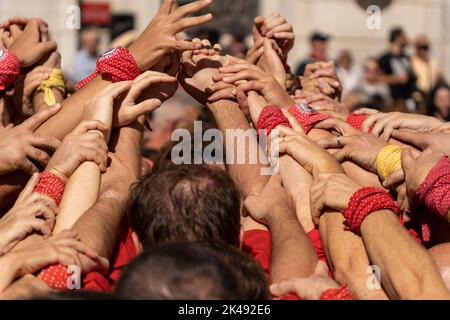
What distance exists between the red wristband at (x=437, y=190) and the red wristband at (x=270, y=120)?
2.18 ft

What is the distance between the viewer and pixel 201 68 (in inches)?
152

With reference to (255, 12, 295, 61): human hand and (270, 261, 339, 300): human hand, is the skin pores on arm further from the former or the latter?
(255, 12, 295, 61): human hand

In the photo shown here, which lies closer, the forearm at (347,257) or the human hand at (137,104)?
the forearm at (347,257)

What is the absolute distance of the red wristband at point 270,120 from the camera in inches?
142

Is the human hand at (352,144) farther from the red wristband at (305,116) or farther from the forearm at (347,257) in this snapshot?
the forearm at (347,257)

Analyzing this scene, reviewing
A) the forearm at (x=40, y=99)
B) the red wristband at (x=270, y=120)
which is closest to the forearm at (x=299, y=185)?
the red wristband at (x=270, y=120)

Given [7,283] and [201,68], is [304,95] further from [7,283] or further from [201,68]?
[7,283]

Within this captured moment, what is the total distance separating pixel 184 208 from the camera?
2910mm

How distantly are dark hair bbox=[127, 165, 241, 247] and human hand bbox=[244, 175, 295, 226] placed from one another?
284mm

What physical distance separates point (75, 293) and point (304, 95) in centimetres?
229

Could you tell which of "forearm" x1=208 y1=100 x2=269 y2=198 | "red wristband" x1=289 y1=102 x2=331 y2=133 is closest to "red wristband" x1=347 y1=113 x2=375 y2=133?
"red wristband" x1=289 y1=102 x2=331 y2=133

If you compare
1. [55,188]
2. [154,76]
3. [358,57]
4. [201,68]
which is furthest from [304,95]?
[358,57]

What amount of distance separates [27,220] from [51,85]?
1194 millimetres
